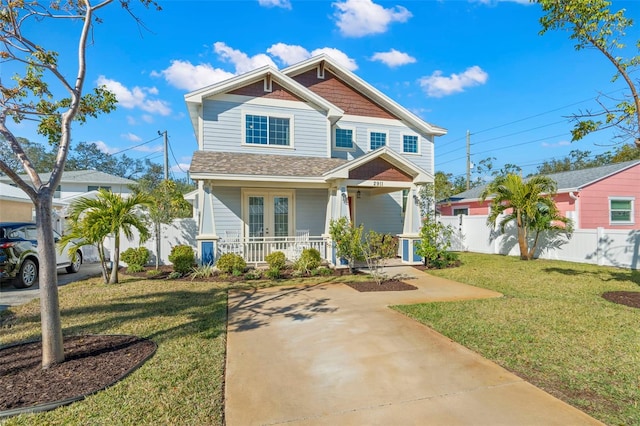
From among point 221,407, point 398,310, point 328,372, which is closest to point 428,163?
point 398,310

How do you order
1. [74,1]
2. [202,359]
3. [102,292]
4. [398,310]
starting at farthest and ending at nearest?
[102,292], [398,310], [74,1], [202,359]

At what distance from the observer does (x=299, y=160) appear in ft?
39.2

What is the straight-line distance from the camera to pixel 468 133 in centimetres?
3011

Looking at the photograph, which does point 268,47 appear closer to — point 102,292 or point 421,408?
point 102,292

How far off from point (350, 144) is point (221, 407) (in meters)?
12.4

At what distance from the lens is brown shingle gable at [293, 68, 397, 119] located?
13836mm

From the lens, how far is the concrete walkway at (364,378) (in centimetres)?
277

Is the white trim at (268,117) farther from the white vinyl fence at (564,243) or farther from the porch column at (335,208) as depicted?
the white vinyl fence at (564,243)

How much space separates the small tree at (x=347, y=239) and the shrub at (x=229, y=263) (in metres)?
3.03

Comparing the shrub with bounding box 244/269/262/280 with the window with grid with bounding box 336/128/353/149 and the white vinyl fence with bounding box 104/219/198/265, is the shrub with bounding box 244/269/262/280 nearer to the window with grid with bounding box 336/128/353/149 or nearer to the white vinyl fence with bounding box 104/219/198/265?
the white vinyl fence with bounding box 104/219/198/265

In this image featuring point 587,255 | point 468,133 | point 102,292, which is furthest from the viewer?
point 468,133

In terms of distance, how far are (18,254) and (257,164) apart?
701 centimetres

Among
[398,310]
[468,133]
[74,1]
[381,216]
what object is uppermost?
[468,133]

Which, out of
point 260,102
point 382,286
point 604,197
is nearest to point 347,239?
point 382,286
